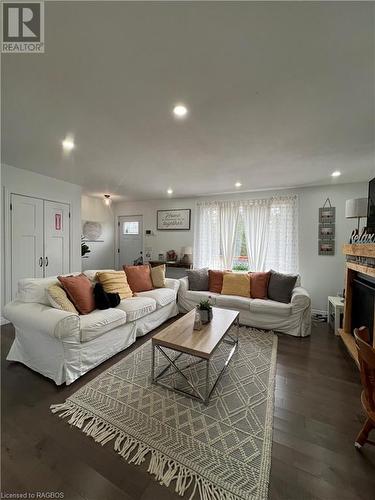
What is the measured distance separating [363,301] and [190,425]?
2296 millimetres

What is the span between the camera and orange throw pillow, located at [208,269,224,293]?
3.74 metres

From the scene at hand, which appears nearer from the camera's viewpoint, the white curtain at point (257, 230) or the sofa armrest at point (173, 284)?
the sofa armrest at point (173, 284)

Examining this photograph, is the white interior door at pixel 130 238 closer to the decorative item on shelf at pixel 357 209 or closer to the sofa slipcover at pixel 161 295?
the sofa slipcover at pixel 161 295

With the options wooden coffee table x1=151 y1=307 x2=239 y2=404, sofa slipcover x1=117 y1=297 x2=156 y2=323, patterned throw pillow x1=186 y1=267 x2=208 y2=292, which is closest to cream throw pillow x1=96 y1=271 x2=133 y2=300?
sofa slipcover x1=117 y1=297 x2=156 y2=323

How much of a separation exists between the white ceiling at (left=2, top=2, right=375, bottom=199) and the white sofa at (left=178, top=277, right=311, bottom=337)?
1.93 meters

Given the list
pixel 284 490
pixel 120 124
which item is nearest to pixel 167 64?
pixel 120 124

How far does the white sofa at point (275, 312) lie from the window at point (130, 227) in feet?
9.92

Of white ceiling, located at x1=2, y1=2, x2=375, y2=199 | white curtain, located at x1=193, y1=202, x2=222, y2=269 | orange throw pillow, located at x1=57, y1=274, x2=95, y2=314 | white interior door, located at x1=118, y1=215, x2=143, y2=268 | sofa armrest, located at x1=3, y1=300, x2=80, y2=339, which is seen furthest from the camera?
white interior door, located at x1=118, y1=215, x2=143, y2=268

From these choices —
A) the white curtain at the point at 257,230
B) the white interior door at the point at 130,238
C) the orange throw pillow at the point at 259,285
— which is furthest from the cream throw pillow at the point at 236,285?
the white interior door at the point at 130,238

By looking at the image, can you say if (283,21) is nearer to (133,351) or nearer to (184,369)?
(184,369)

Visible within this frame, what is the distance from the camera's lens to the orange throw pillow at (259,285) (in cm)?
338

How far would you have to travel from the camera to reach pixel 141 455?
1253 millimetres

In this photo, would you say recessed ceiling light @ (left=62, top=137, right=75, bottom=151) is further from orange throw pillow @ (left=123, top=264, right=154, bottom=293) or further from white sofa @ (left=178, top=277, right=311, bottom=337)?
white sofa @ (left=178, top=277, right=311, bottom=337)

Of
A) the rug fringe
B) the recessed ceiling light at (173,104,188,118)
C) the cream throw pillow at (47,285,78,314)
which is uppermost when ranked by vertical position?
the recessed ceiling light at (173,104,188,118)
